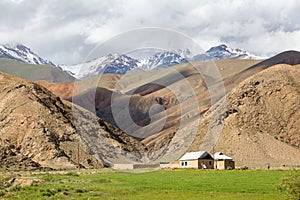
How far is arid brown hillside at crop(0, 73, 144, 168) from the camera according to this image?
93.1 m

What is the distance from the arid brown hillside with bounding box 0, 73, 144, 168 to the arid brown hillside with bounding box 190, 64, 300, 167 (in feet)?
78.4

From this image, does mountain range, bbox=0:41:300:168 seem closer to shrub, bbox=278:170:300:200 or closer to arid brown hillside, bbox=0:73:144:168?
arid brown hillside, bbox=0:73:144:168

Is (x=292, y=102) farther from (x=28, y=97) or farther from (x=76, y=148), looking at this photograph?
(x=28, y=97)

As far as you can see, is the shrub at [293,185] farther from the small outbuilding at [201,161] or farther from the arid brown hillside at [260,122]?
the arid brown hillside at [260,122]

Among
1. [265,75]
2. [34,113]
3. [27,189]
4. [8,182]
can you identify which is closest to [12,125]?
[34,113]

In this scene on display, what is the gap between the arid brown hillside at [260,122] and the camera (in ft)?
321

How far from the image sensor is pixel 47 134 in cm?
9906

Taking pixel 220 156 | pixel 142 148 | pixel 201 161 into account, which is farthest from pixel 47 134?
pixel 142 148

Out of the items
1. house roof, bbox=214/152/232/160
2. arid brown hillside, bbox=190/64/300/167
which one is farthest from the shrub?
arid brown hillside, bbox=190/64/300/167

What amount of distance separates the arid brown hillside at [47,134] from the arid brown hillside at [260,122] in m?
23.9

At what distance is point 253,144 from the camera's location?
100000 mm

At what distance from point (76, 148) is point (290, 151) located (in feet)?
158

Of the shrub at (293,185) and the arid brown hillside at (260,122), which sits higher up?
the arid brown hillside at (260,122)

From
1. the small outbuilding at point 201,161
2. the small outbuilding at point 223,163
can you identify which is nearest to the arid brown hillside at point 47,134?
the small outbuilding at point 201,161
